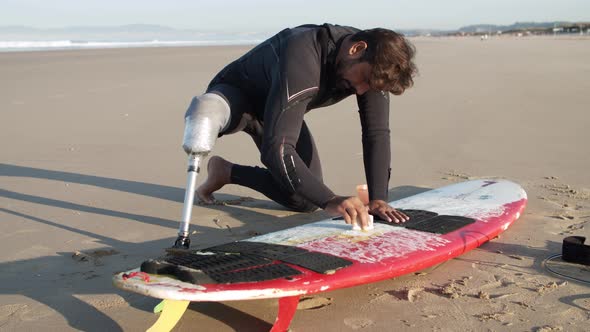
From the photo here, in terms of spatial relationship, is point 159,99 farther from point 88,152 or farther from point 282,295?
point 282,295

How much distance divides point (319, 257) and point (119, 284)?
0.78 meters

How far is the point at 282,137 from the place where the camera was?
2598 mm

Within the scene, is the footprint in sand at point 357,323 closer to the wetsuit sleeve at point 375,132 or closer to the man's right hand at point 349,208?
the man's right hand at point 349,208

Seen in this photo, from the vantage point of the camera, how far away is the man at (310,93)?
257 cm

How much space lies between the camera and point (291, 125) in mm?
2637

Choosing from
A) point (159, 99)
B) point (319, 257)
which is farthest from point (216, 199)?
point (159, 99)

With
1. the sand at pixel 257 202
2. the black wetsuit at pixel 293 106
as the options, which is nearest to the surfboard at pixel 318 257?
the sand at pixel 257 202

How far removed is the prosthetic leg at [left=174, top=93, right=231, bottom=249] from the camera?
2.67 m

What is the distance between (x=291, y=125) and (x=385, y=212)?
0.70 meters

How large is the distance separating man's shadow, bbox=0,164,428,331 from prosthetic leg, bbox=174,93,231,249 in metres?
0.32

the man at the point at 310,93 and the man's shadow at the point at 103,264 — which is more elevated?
the man at the point at 310,93

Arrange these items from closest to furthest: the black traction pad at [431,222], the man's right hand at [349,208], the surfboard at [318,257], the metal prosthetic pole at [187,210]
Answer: the surfboard at [318,257], the man's right hand at [349,208], the metal prosthetic pole at [187,210], the black traction pad at [431,222]

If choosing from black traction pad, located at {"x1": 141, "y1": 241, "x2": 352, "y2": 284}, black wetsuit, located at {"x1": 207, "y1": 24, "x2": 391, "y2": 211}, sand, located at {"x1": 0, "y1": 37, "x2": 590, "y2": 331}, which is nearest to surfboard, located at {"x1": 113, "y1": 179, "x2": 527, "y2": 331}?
black traction pad, located at {"x1": 141, "y1": 241, "x2": 352, "y2": 284}

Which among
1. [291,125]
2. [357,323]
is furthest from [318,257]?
[291,125]
